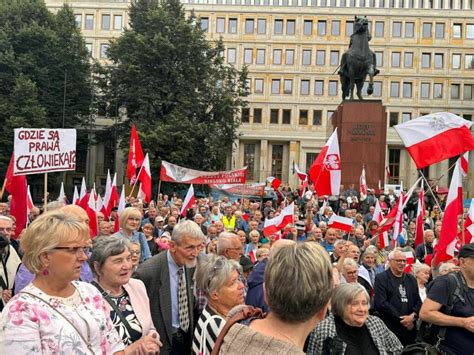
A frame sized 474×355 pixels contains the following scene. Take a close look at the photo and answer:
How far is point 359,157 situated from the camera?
65.8 feet

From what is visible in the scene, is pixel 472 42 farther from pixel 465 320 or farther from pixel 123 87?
pixel 465 320

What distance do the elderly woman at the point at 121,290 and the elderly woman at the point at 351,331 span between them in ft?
3.76

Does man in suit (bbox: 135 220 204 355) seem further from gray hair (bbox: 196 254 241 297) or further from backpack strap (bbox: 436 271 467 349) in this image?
backpack strap (bbox: 436 271 467 349)

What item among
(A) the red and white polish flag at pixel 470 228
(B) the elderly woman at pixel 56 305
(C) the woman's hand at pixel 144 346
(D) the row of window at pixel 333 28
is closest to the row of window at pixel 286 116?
(D) the row of window at pixel 333 28

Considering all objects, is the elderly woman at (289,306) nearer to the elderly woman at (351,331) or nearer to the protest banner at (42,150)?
the elderly woman at (351,331)

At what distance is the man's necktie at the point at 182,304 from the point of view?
433 centimetres

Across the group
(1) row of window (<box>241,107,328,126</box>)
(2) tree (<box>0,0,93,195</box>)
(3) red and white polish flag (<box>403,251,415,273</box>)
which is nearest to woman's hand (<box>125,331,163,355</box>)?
(3) red and white polish flag (<box>403,251,415,273</box>)

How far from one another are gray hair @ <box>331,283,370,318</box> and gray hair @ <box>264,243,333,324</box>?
197 cm

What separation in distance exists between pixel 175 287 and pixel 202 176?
13892mm

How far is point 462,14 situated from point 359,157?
1707 inches

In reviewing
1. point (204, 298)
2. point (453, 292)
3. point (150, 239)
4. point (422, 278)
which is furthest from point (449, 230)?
point (150, 239)

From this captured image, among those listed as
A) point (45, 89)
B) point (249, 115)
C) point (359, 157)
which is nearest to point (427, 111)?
point (249, 115)

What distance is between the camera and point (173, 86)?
125ft

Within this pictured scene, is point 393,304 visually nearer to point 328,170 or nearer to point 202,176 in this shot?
point 328,170
